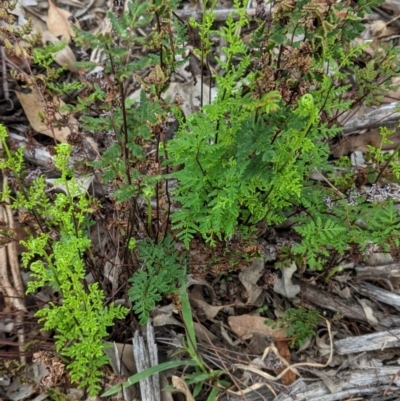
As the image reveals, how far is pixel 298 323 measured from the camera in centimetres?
274

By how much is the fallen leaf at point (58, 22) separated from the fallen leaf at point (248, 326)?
2.28 metres

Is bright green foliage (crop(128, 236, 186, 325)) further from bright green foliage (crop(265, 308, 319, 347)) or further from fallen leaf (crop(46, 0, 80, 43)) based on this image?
fallen leaf (crop(46, 0, 80, 43))

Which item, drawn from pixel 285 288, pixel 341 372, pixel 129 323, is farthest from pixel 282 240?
pixel 129 323

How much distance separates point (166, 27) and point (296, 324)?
5.41ft

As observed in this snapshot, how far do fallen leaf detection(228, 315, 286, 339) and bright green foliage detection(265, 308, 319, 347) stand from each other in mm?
68

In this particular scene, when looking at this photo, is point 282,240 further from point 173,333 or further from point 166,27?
point 166,27

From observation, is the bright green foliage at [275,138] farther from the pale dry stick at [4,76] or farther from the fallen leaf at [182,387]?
the pale dry stick at [4,76]

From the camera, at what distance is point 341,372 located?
272cm

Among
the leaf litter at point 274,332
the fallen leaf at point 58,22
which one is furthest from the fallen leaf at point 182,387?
the fallen leaf at point 58,22

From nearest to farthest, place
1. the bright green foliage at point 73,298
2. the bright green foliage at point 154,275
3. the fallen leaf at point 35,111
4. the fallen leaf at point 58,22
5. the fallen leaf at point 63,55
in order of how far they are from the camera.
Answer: the bright green foliage at point 73,298, the bright green foliage at point 154,275, the fallen leaf at point 35,111, the fallen leaf at point 63,55, the fallen leaf at point 58,22

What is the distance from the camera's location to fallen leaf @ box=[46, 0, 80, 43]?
12.0 ft

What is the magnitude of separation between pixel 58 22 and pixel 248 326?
2.50 meters

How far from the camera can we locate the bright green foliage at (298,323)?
274cm

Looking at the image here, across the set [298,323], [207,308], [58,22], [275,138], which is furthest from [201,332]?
[58,22]
